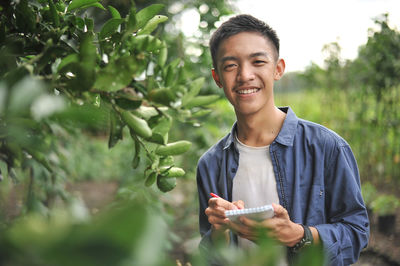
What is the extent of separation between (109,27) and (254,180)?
760 millimetres

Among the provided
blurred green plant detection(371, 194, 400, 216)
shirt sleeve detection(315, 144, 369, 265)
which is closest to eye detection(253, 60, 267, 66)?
shirt sleeve detection(315, 144, 369, 265)

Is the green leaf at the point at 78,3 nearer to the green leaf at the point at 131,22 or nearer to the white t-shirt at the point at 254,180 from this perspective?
the green leaf at the point at 131,22

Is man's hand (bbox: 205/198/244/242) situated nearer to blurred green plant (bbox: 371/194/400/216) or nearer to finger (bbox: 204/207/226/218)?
finger (bbox: 204/207/226/218)

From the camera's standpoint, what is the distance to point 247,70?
120 centimetres

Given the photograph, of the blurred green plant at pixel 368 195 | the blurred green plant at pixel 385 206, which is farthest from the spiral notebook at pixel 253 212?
the blurred green plant at pixel 368 195

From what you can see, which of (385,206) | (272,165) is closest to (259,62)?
(272,165)

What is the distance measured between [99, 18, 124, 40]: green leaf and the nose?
21.5 inches

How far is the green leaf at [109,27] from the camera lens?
28.3 inches

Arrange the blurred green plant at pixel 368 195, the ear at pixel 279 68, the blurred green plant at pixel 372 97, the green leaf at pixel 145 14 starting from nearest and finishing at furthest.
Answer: the green leaf at pixel 145 14
the ear at pixel 279 68
the blurred green plant at pixel 368 195
the blurred green plant at pixel 372 97

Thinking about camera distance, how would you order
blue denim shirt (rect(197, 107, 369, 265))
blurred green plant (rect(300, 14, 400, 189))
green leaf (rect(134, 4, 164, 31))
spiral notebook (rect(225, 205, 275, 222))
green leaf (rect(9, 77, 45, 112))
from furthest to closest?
blurred green plant (rect(300, 14, 400, 189)) < blue denim shirt (rect(197, 107, 369, 265)) < spiral notebook (rect(225, 205, 275, 222)) < green leaf (rect(134, 4, 164, 31)) < green leaf (rect(9, 77, 45, 112))

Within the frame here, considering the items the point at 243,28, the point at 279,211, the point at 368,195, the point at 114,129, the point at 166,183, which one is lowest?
the point at 368,195

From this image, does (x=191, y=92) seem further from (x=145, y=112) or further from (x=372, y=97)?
(x=372, y=97)

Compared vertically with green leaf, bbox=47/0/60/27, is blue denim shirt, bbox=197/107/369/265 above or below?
below

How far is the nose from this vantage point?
1.19 meters
